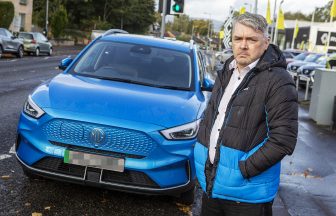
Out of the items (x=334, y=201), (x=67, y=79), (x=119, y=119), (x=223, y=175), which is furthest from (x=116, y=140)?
(x=334, y=201)

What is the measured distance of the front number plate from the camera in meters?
4.18

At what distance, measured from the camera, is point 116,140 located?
423cm

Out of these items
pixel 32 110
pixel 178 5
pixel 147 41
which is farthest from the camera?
pixel 178 5

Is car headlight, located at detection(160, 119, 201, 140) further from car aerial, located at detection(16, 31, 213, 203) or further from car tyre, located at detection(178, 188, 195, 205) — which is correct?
car tyre, located at detection(178, 188, 195, 205)

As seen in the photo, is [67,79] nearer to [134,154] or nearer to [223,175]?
[134,154]

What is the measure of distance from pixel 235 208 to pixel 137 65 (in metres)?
3.62

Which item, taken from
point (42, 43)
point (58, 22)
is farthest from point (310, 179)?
point (58, 22)

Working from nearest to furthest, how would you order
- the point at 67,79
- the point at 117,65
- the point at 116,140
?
the point at 116,140 → the point at 67,79 → the point at 117,65

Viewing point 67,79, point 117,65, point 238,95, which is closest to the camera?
point 238,95

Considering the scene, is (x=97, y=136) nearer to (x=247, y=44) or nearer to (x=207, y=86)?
(x=207, y=86)

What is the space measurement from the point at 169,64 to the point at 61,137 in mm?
2125

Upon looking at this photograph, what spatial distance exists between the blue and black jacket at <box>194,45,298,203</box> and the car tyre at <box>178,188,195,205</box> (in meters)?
2.15

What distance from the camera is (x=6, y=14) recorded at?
3906cm

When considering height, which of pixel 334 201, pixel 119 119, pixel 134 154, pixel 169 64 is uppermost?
pixel 169 64
